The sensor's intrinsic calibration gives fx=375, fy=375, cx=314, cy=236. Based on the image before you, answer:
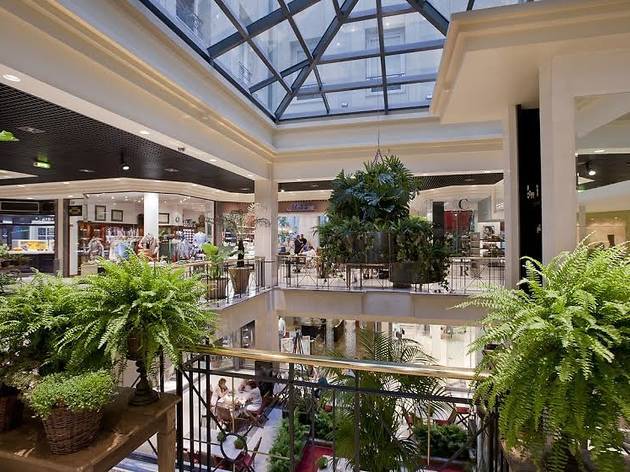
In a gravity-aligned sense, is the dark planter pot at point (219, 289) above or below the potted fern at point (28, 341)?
below

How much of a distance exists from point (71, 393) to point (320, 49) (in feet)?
21.7

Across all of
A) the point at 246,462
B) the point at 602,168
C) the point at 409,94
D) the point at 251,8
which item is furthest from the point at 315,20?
the point at 246,462

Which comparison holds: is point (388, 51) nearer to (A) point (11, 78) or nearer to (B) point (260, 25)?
(B) point (260, 25)

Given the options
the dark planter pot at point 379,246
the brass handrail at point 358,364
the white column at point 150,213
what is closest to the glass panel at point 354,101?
the dark planter pot at point 379,246

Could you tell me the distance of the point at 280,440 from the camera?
587cm

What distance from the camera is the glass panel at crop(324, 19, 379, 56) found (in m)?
6.41

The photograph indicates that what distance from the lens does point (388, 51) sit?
677 centimetres

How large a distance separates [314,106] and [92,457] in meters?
7.71

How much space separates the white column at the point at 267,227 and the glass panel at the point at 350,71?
2.91 metres

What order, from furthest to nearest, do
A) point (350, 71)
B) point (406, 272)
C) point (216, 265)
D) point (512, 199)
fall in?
point (216, 265) < point (350, 71) < point (406, 272) < point (512, 199)

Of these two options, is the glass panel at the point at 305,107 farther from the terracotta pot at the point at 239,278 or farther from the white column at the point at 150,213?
the white column at the point at 150,213

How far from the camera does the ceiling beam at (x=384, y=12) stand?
5895mm

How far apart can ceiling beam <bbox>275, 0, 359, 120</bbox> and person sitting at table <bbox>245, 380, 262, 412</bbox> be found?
6.36 m

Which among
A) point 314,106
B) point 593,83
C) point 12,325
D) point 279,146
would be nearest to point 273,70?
point 314,106
